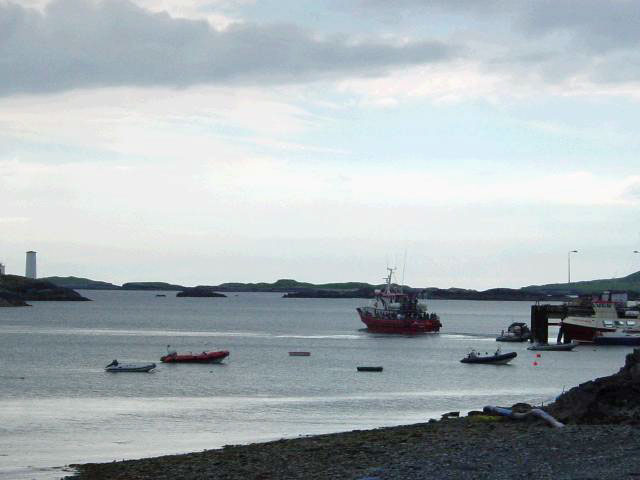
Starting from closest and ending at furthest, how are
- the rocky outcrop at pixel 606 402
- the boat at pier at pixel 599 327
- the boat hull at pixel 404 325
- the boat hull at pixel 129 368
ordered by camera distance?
the rocky outcrop at pixel 606 402 < the boat hull at pixel 129 368 < the boat at pier at pixel 599 327 < the boat hull at pixel 404 325

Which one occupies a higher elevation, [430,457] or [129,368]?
[430,457]

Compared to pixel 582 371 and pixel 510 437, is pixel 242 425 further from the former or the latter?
pixel 582 371

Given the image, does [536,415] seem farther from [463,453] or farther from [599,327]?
[599,327]

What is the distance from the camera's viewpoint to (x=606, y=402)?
30312mm

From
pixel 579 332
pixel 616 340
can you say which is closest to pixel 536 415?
pixel 616 340

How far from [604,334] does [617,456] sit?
8551cm

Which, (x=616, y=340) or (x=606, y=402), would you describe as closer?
(x=606, y=402)

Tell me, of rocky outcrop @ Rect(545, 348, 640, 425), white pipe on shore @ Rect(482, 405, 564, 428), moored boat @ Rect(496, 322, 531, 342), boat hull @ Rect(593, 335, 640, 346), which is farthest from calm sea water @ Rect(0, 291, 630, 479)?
rocky outcrop @ Rect(545, 348, 640, 425)

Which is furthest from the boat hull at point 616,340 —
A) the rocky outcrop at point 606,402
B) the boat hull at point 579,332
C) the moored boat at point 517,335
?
the rocky outcrop at point 606,402

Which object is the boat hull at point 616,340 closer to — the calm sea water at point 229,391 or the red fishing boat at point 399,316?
the calm sea water at point 229,391

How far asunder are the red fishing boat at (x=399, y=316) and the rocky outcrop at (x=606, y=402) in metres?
102

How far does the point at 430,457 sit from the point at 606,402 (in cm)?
803

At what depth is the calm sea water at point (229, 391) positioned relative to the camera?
3838cm

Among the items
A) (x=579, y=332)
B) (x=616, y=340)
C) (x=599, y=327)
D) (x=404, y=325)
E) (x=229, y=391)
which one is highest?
(x=599, y=327)
